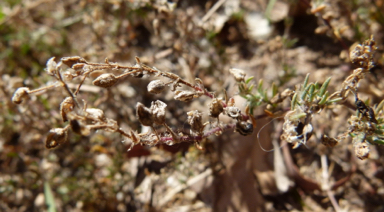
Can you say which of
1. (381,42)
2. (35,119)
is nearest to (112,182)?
(35,119)

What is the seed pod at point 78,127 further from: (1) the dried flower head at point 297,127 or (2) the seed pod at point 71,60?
(1) the dried flower head at point 297,127

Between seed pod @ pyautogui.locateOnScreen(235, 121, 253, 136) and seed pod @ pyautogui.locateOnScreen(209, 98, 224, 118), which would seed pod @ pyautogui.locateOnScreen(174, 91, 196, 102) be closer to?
seed pod @ pyautogui.locateOnScreen(209, 98, 224, 118)

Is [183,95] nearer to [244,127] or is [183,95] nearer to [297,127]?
[244,127]

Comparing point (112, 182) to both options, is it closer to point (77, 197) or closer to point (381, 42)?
point (77, 197)

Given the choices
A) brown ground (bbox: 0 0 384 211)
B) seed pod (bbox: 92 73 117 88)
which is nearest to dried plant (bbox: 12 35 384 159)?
seed pod (bbox: 92 73 117 88)

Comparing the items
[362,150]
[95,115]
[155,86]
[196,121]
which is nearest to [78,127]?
[95,115]

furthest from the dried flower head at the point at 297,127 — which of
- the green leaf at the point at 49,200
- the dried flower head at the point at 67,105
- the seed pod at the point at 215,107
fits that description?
the green leaf at the point at 49,200
